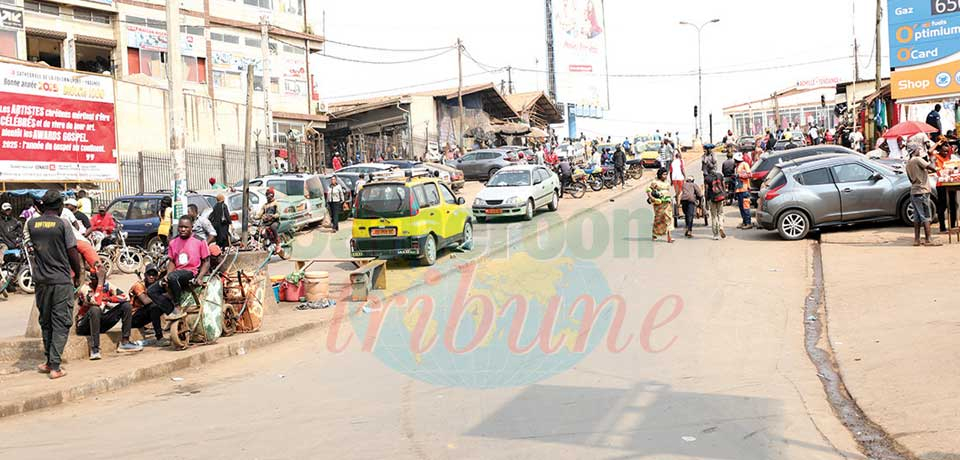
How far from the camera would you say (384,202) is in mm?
17797

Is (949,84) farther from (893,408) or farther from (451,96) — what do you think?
(451,96)

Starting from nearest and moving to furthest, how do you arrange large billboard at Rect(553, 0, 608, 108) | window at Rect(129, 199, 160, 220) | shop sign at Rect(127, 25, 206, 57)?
window at Rect(129, 199, 160, 220) < shop sign at Rect(127, 25, 206, 57) < large billboard at Rect(553, 0, 608, 108)

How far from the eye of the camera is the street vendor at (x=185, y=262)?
10547 mm

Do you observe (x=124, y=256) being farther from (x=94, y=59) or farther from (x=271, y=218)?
(x=94, y=59)

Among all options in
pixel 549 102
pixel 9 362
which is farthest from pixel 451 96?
pixel 9 362

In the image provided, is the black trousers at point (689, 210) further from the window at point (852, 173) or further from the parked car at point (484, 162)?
the parked car at point (484, 162)

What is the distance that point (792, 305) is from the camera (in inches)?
500

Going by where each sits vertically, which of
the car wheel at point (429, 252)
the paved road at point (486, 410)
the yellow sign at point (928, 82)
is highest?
the yellow sign at point (928, 82)

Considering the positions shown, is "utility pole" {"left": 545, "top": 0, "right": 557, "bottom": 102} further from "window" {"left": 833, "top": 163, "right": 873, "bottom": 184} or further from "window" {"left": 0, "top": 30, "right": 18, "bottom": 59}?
"window" {"left": 833, "top": 163, "right": 873, "bottom": 184}

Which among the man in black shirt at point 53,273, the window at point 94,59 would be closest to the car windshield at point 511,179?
the man in black shirt at point 53,273

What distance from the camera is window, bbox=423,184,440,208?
18364mm

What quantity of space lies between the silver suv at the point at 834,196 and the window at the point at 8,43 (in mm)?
28359

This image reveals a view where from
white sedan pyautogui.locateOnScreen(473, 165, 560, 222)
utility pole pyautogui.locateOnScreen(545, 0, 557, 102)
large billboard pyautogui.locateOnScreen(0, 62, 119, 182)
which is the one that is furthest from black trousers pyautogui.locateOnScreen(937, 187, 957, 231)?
utility pole pyautogui.locateOnScreen(545, 0, 557, 102)

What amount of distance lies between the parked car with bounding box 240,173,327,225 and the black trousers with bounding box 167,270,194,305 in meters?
14.2
